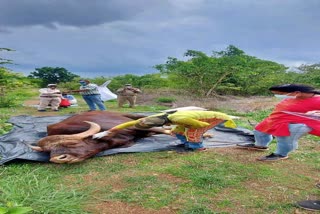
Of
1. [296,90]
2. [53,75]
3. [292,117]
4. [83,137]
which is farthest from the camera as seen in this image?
[53,75]

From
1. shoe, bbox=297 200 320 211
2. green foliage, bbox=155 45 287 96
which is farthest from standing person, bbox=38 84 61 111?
shoe, bbox=297 200 320 211

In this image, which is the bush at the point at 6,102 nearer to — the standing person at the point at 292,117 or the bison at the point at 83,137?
the bison at the point at 83,137

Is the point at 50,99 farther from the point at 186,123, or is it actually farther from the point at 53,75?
the point at 53,75

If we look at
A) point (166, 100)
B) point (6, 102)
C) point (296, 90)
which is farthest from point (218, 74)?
point (296, 90)

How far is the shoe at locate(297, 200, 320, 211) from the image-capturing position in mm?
3383

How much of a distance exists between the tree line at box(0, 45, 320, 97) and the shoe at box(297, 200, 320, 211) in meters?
10.7

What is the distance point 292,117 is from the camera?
450 centimetres

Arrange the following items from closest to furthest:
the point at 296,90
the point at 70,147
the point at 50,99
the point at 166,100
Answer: the point at 296,90
the point at 70,147
the point at 50,99
the point at 166,100

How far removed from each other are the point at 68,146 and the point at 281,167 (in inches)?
98.8

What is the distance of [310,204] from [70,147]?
2.73 m

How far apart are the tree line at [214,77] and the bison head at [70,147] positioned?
320 inches

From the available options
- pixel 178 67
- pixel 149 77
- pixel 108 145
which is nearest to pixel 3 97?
pixel 178 67

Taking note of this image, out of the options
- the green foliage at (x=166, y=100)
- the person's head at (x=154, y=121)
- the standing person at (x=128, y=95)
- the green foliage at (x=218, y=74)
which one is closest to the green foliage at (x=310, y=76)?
the green foliage at (x=218, y=74)

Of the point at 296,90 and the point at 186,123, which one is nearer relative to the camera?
the point at 296,90
